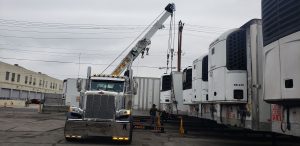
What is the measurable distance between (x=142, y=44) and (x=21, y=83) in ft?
187

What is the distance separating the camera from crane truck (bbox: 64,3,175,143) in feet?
41.2

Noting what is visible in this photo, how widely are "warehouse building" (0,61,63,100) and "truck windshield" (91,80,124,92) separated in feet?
129

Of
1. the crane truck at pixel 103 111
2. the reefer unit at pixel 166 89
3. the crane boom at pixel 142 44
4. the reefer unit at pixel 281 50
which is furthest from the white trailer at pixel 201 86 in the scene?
the reefer unit at pixel 281 50

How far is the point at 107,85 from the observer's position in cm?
1414

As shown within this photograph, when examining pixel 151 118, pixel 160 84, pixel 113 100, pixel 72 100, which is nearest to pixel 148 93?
pixel 160 84

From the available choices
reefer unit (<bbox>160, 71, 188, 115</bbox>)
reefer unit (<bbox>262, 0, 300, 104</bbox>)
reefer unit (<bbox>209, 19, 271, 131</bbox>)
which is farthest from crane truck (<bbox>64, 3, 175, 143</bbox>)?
reefer unit (<bbox>262, 0, 300, 104</bbox>)

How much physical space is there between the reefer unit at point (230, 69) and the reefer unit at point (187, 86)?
5.66 metres

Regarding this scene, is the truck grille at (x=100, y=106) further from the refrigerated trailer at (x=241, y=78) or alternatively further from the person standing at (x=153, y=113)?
the person standing at (x=153, y=113)

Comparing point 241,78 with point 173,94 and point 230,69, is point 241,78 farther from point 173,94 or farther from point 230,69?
point 173,94

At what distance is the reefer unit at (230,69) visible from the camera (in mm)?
10016

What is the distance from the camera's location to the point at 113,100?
43.3 ft

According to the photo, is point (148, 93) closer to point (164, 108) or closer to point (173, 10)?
point (164, 108)

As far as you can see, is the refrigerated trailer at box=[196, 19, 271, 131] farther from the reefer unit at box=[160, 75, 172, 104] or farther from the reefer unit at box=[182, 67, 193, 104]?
the reefer unit at box=[160, 75, 172, 104]

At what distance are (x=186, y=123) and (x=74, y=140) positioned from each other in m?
7.71
